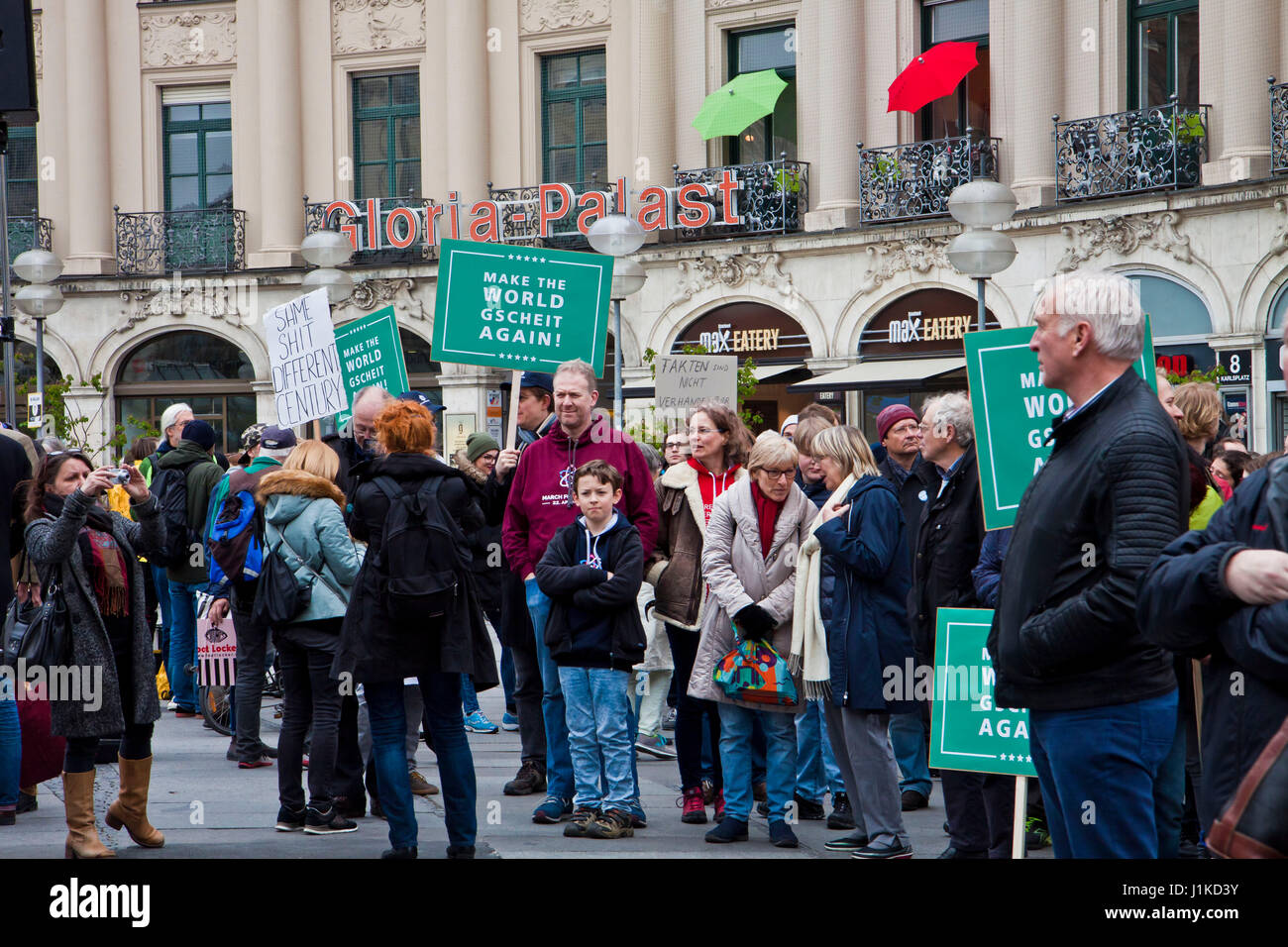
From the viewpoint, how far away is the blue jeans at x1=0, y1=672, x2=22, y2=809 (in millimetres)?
6844

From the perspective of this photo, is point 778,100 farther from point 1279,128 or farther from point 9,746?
point 9,746

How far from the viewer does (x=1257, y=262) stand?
18891 millimetres

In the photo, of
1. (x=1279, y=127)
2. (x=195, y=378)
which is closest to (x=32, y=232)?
(x=195, y=378)

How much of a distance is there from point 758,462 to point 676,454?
2606 millimetres

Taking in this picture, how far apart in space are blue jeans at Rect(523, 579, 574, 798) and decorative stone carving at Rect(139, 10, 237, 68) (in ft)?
75.9

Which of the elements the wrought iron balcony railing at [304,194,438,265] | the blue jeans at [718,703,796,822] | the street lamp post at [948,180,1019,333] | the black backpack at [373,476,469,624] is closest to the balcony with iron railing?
the street lamp post at [948,180,1019,333]

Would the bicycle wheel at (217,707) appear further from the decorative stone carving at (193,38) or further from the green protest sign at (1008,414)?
the decorative stone carving at (193,38)

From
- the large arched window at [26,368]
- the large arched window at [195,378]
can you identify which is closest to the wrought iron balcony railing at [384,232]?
the large arched window at [195,378]

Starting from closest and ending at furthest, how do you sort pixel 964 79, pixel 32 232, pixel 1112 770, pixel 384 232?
→ pixel 1112 770 < pixel 964 79 < pixel 384 232 < pixel 32 232

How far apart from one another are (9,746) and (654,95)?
777 inches

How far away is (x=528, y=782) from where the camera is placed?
25.5 feet

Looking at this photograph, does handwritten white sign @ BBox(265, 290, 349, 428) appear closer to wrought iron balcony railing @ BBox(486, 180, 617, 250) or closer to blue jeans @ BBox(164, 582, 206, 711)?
blue jeans @ BBox(164, 582, 206, 711)
